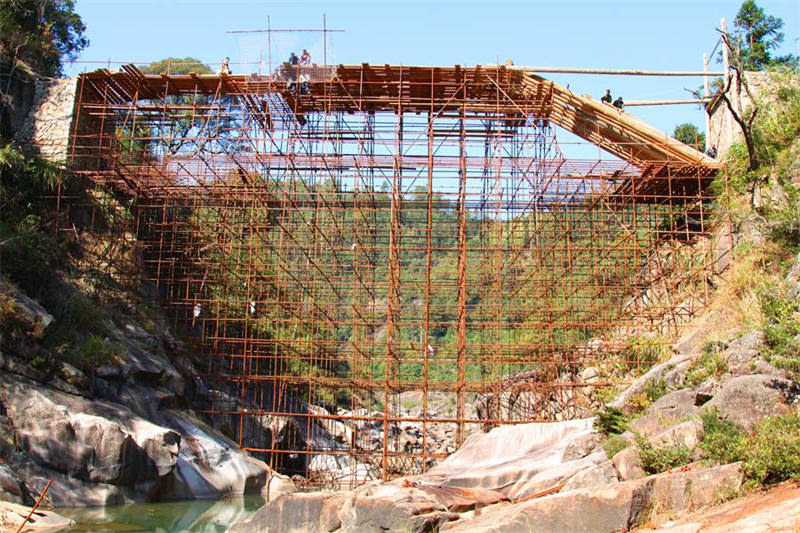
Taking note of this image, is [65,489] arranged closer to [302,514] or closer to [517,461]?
[302,514]

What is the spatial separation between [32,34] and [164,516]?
55.1 feet

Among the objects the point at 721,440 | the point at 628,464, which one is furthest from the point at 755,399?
the point at 628,464

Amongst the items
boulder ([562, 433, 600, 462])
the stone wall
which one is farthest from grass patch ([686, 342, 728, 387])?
the stone wall

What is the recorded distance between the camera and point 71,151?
24.6 m

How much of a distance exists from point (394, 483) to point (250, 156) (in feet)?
48.2

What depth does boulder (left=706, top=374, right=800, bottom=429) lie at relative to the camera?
10.4 metres

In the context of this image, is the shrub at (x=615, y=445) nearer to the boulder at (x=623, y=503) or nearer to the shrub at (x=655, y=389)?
the boulder at (x=623, y=503)

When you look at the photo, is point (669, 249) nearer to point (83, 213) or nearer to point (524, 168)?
point (524, 168)

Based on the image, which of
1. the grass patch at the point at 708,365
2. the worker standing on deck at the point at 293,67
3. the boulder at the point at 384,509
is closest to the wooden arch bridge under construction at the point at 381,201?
the worker standing on deck at the point at 293,67

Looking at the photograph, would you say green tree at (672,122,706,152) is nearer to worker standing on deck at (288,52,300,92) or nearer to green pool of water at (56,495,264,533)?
worker standing on deck at (288,52,300,92)

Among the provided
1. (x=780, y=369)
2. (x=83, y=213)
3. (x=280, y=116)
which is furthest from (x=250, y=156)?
(x=780, y=369)

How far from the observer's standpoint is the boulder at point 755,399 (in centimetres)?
1036

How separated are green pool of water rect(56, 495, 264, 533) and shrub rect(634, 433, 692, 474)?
6957 millimetres

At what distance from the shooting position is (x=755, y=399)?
10523 millimetres
